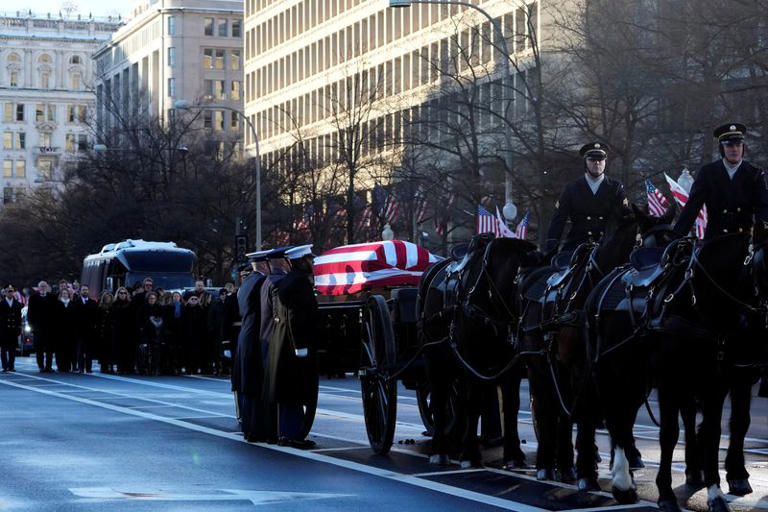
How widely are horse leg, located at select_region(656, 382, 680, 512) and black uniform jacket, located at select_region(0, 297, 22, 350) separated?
28635 mm

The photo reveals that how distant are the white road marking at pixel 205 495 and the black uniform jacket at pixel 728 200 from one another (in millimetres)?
3002

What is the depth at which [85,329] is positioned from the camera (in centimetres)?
3778

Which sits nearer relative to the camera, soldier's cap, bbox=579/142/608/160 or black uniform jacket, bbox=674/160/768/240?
black uniform jacket, bbox=674/160/768/240

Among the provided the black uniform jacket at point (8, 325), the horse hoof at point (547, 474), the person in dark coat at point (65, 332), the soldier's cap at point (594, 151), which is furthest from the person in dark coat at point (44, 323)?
the horse hoof at point (547, 474)

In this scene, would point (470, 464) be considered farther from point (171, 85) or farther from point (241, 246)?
point (171, 85)

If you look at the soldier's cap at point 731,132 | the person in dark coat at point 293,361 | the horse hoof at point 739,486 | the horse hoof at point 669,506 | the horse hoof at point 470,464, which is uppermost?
the soldier's cap at point 731,132

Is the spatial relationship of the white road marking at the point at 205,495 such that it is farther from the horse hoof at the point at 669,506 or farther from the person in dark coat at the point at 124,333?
the person in dark coat at the point at 124,333

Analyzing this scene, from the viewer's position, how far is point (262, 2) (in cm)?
11850

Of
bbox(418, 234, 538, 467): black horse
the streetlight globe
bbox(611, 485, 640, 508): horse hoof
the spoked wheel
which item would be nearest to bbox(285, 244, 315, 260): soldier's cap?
the spoked wheel

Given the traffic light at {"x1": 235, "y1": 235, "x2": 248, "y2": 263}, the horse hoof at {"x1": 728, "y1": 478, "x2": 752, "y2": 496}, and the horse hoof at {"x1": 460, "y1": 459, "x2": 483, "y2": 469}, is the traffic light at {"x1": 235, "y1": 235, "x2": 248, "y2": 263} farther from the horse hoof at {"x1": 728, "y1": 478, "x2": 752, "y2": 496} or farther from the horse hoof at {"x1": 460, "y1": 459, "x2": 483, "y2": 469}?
the horse hoof at {"x1": 728, "y1": 478, "x2": 752, "y2": 496}

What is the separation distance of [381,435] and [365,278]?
12689 millimetres

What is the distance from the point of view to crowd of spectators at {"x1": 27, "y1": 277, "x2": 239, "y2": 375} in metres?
36.6

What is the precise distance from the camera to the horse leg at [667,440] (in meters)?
10.6

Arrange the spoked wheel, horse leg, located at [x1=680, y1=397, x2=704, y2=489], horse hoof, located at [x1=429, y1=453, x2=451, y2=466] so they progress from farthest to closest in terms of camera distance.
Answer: the spoked wheel → horse hoof, located at [x1=429, y1=453, x2=451, y2=466] → horse leg, located at [x1=680, y1=397, x2=704, y2=489]
